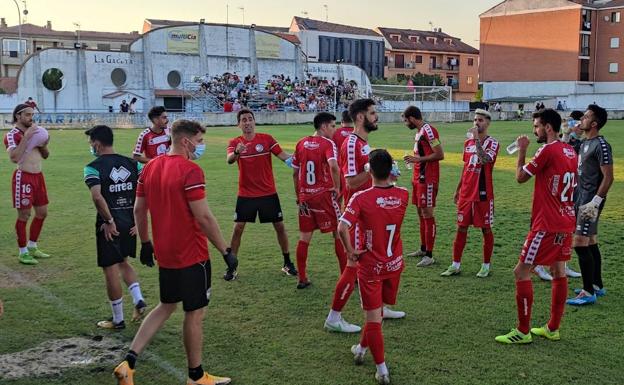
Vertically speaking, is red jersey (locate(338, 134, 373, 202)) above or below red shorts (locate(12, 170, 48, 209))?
above

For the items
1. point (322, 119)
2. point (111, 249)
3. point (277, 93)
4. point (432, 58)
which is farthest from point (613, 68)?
point (111, 249)

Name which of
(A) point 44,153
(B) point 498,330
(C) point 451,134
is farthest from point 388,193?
(C) point 451,134

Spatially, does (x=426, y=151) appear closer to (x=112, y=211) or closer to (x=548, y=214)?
(x=548, y=214)

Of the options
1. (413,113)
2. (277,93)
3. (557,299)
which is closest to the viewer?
(557,299)

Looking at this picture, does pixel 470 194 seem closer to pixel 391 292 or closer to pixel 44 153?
pixel 391 292

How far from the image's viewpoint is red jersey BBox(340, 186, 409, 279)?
5.26 metres

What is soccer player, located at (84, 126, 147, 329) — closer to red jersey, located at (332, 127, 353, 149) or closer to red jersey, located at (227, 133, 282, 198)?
red jersey, located at (227, 133, 282, 198)

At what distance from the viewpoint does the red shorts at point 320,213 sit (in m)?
7.81

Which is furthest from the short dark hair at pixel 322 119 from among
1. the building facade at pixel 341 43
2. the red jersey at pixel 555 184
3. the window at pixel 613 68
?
the building facade at pixel 341 43

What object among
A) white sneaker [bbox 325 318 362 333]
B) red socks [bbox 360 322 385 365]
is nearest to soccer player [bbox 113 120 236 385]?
red socks [bbox 360 322 385 365]

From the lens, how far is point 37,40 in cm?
8600

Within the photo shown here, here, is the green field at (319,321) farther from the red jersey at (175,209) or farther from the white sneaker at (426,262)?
the red jersey at (175,209)

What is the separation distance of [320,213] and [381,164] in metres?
2.69

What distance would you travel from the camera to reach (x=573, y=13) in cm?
7362
